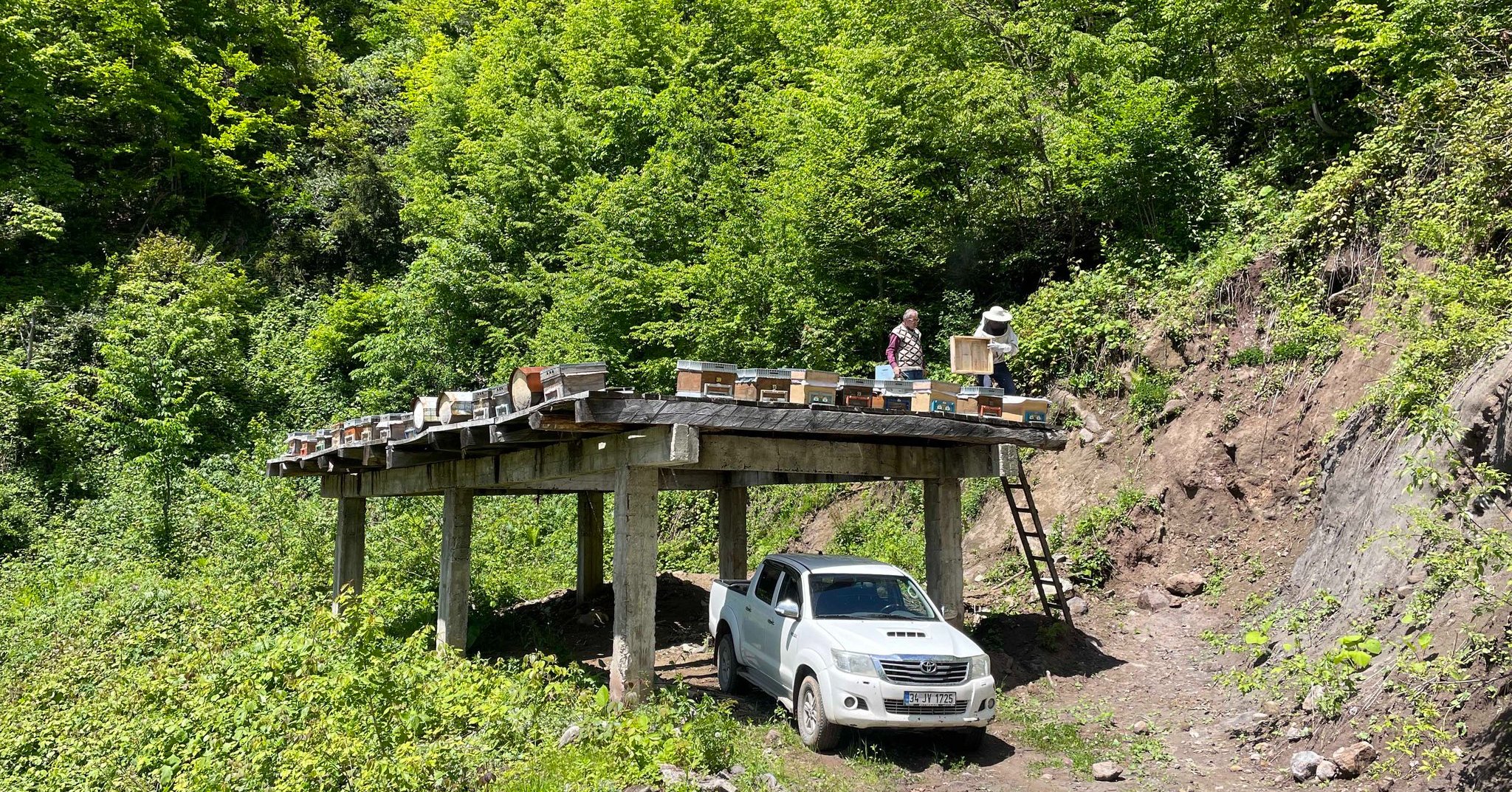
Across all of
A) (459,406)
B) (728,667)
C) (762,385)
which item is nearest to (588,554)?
(728,667)

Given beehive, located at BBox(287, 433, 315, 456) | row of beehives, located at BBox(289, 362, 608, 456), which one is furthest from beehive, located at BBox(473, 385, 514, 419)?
beehive, located at BBox(287, 433, 315, 456)

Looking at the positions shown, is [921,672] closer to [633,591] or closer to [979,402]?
[633,591]

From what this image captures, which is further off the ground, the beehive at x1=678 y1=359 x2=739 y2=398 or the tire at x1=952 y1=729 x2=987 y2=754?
the beehive at x1=678 y1=359 x2=739 y2=398

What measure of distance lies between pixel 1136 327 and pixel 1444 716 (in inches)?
400

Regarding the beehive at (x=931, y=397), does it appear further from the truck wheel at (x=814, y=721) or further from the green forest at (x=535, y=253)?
the green forest at (x=535, y=253)

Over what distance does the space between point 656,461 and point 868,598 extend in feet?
8.97

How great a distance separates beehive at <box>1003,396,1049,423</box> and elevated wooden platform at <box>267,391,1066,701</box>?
0.36 ft

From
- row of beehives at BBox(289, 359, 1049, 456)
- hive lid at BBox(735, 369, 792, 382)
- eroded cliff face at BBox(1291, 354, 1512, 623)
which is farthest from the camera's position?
hive lid at BBox(735, 369, 792, 382)

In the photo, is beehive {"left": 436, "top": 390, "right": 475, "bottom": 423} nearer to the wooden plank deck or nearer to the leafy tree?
the wooden plank deck

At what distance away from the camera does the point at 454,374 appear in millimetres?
28406

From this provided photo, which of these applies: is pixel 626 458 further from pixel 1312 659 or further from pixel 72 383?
pixel 72 383

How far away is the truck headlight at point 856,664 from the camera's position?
9.25 metres

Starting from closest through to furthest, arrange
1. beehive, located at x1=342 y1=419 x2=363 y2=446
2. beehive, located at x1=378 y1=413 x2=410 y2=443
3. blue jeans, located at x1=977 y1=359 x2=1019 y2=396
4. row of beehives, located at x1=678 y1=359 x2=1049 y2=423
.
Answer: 1. row of beehives, located at x1=678 y1=359 x2=1049 y2=423
2. blue jeans, located at x1=977 y1=359 x2=1019 y2=396
3. beehive, located at x1=378 y1=413 x2=410 y2=443
4. beehive, located at x1=342 y1=419 x2=363 y2=446

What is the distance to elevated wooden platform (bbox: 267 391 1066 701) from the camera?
32.3ft
